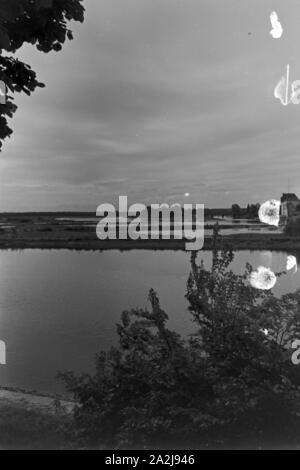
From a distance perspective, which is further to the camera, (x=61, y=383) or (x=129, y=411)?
(x=61, y=383)

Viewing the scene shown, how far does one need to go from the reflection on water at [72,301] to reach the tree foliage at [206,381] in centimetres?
427

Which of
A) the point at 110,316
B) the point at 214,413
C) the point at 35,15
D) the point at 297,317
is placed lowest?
the point at 110,316

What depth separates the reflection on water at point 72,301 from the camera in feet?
34.5

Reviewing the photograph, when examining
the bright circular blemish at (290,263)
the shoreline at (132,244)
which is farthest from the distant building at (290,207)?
the bright circular blemish at (290,263)

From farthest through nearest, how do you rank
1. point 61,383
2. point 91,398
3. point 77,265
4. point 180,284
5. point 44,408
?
point 77,265 < point 180,284 < point 61,383 < point 44,408 < point 91,398

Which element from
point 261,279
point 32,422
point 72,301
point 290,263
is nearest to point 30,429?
point 32,422

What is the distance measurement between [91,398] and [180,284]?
18161 millimetres

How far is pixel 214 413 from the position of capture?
4.11 metres

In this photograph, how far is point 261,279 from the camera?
18.4 ft

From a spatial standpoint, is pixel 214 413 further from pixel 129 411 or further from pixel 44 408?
pixel 44 408

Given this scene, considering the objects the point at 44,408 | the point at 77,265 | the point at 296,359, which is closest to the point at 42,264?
the point at 77,265

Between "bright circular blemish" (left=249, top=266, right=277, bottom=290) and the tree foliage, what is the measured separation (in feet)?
0.60

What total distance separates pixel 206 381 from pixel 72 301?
14757mm

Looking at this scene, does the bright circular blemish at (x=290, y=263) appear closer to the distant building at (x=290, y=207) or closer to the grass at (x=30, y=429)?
the grass at (x=30, y=429)
